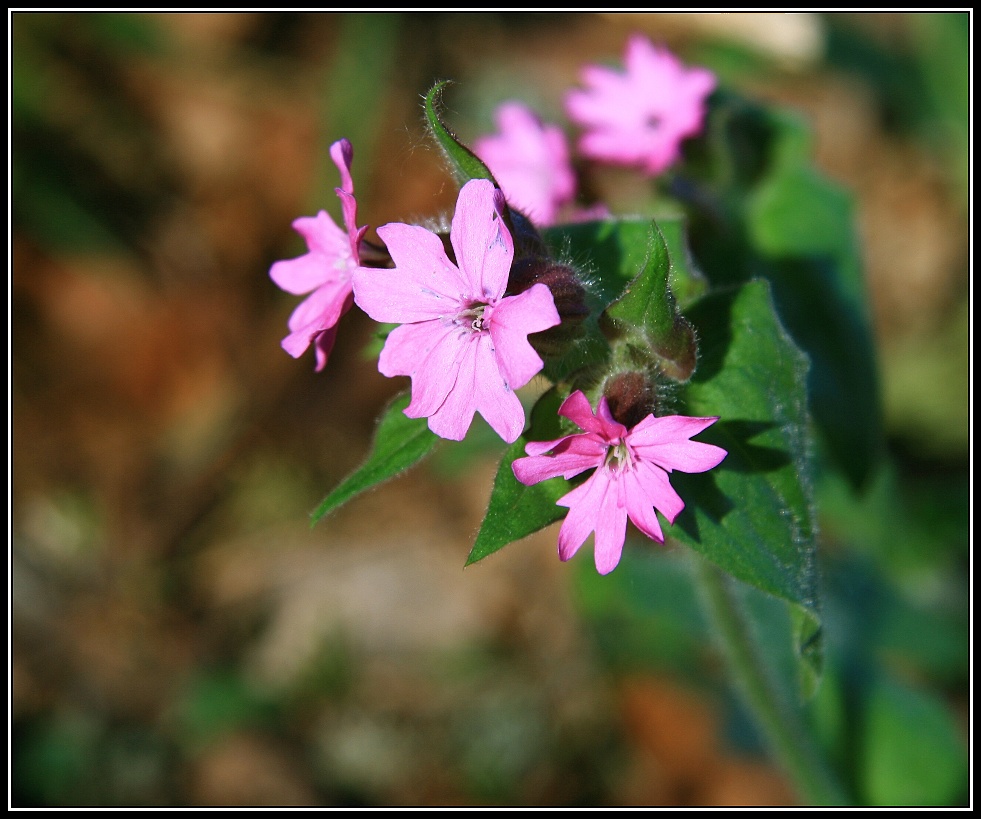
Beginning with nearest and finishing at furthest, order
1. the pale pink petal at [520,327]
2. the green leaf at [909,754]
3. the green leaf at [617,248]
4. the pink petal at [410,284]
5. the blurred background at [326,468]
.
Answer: the pale pink petal at [520,327], the pink petal at [410,284], the green leaf at [617,248], the green leaf at [909,754], the blurred background at [326,468]

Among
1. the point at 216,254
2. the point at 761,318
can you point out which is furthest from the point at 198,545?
the point at 761,318

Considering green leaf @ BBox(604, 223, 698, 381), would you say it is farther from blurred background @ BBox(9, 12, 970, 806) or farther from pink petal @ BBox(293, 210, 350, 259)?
blurred background @ BBox(9, 12, 970, 806)

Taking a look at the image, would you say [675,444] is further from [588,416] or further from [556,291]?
[556,291]

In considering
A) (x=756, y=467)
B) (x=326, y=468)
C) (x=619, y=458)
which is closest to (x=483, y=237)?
(x=619, y=458)

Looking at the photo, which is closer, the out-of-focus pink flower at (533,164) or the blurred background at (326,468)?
the out-of-focus pink flower at (533,164)

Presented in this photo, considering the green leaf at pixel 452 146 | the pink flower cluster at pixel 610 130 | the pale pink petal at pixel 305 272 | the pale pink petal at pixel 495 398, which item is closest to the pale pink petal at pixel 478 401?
the pale pink petal at pixel 495 398

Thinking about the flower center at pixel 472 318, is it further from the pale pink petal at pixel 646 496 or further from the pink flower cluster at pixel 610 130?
the pink flower cluster at pixel 610 130

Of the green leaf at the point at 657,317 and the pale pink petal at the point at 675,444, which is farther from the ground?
the green leaf at the point at 657,317
